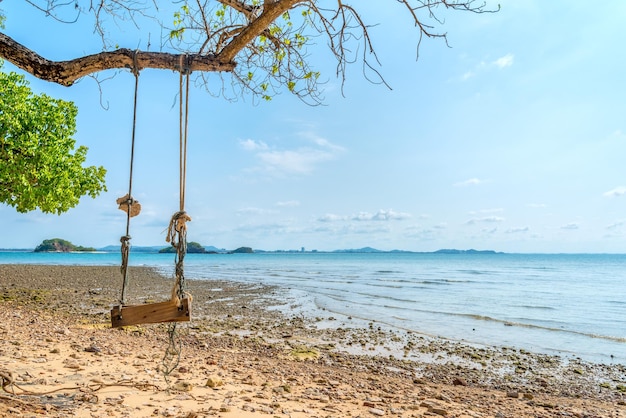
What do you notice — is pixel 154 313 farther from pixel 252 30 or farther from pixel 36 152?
pixel 36 152

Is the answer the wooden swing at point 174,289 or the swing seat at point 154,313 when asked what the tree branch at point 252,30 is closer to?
the wooden swing at point 174,289

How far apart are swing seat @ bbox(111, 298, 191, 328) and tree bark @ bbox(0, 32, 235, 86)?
2104 mm

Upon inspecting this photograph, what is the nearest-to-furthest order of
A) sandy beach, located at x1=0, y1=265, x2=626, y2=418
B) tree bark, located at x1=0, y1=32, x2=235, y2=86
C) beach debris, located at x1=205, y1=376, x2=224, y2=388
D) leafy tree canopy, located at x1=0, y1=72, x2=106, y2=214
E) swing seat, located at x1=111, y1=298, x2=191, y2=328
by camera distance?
tree bark, located at x1=0, y1=32, x2=235, y2=86, swing seat, located at x1=111, y1=298, x2=191, y2=328, sandy beach, located at x1=0, y1=265, x2=626, y2=418, beach debris, located at x1=205, y1=376, x2=224, y2=388, leafy tree canopy, located at x1=0, y1=72, x2=106, y2=214

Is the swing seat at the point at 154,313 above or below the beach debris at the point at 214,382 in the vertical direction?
above

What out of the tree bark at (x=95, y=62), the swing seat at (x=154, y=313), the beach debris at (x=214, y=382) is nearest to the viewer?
the tree bark at (x=95, y=62)

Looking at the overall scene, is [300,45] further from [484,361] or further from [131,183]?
[484,361]

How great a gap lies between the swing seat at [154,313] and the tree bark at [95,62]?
210 centimetres

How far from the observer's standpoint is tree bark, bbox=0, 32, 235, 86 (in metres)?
3.86

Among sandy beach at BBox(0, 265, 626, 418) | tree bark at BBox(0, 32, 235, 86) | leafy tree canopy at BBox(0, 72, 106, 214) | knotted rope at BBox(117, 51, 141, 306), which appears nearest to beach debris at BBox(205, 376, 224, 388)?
sandy beach at BBox(0, 265, 626, 418)

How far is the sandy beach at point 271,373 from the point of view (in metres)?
5.07

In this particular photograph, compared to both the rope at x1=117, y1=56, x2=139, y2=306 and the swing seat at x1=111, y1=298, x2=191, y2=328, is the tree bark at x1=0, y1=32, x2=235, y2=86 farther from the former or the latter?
the swing seat at x1=111, y1=298, x2=191, y2=328

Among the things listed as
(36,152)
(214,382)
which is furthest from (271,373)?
(36,152)

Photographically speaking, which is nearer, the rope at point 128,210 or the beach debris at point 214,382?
the rope at point 128,210

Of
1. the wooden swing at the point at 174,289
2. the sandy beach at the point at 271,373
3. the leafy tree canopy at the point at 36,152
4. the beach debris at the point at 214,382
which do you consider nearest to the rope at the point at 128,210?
the wooden swing at the point at 174,289
